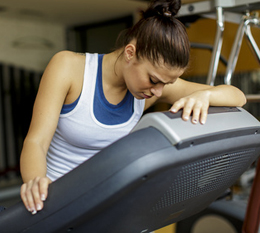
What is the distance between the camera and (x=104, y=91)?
965 millimetres

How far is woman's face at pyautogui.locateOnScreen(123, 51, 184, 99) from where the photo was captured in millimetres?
804

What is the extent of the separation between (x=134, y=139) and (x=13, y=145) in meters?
4.33

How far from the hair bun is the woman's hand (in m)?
0.23

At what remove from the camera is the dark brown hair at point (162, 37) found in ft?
2.54

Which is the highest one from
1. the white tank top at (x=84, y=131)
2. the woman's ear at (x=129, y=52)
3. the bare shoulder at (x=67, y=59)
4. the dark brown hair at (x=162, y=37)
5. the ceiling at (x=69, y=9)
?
the dark brown hair at (x=162, y=37)

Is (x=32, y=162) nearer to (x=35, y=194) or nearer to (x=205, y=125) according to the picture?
(x=35, y=194)

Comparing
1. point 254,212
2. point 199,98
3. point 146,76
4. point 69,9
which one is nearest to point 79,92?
point 146,76

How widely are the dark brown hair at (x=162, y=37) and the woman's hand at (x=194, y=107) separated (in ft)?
0.37

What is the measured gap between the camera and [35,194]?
1.99ft

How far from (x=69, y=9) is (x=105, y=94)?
13.9 feet

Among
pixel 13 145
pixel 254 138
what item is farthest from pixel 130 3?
pixel 254 138

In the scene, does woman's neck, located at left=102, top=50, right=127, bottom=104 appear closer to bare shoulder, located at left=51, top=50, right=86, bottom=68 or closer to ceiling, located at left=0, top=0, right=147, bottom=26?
bare shoulder, located at left=51, top=50, right=86, bottom=68

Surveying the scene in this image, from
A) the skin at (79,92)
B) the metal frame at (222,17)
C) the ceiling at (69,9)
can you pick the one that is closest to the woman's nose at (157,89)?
the skin at (79,92)

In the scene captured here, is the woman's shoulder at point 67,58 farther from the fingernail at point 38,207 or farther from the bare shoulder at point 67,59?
the fingernail at point 38,207
